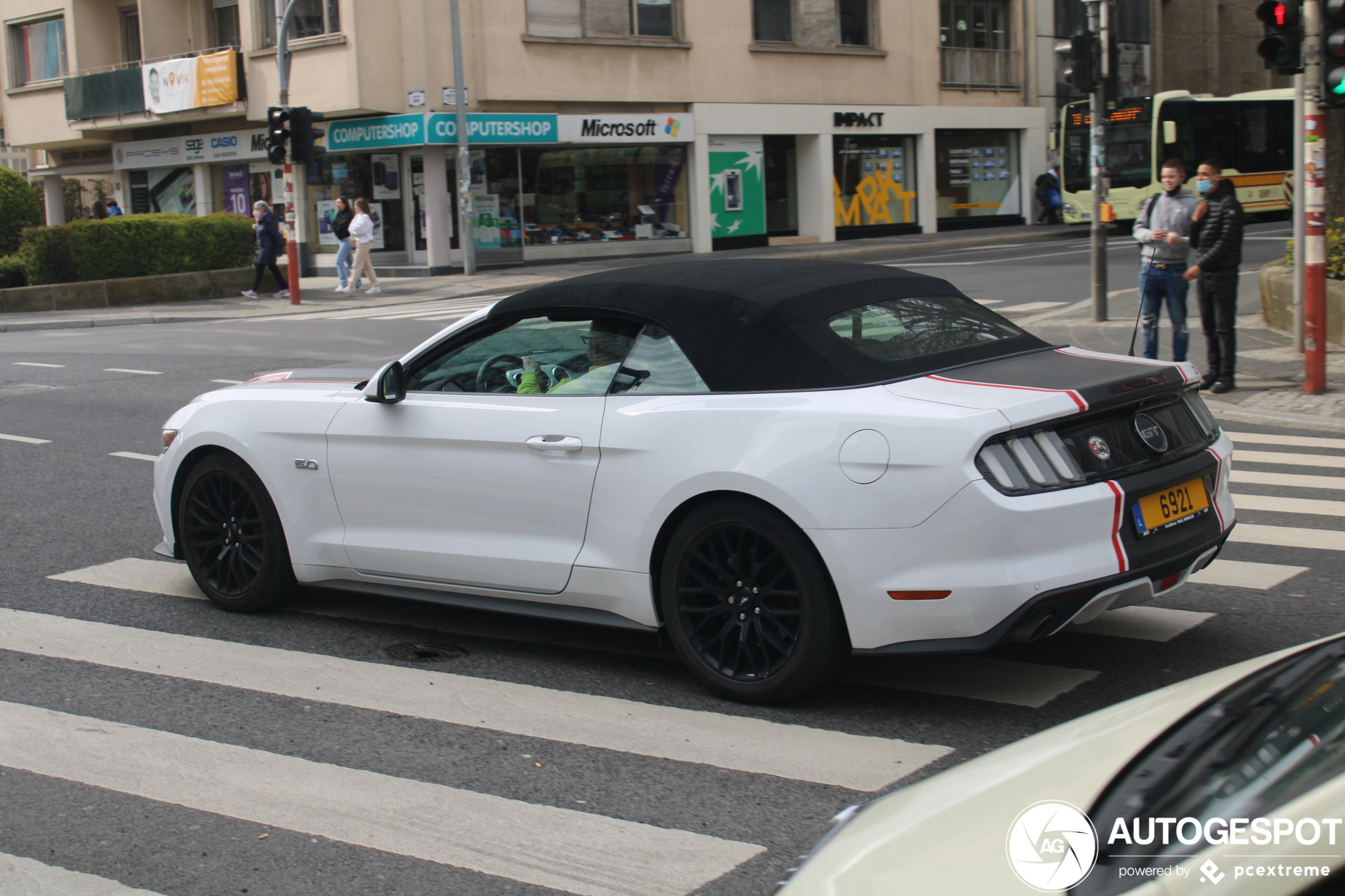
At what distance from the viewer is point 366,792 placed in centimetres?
408

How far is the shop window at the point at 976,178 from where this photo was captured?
43000 mm

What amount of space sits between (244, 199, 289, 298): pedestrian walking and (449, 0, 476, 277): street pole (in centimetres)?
423

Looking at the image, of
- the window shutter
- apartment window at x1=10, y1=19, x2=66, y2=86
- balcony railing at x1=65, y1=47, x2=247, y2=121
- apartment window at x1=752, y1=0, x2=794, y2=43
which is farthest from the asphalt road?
apartment window at x1=10, y1=19, x2=66, y2=86

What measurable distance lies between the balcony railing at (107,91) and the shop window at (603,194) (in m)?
9.70

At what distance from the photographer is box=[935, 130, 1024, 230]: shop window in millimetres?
43000

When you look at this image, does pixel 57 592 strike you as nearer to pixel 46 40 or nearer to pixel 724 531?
pixel 724 531

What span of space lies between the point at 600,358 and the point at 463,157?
26.1 metres

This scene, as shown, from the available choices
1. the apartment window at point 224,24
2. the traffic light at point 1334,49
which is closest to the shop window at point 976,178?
the apartment window at point 224,24

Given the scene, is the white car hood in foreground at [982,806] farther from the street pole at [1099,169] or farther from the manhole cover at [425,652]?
the street pole at [1099,169]

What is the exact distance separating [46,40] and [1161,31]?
3789 centimetres

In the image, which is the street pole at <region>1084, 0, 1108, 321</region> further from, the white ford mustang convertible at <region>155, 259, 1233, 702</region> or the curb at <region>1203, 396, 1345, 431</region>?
the white ford mustang convertible at <region>155, 259, 1233, 702</region>

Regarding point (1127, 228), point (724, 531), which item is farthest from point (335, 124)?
point (724, 531)

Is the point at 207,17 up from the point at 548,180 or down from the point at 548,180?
up

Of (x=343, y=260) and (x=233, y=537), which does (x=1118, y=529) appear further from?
(x=343, y=260)
